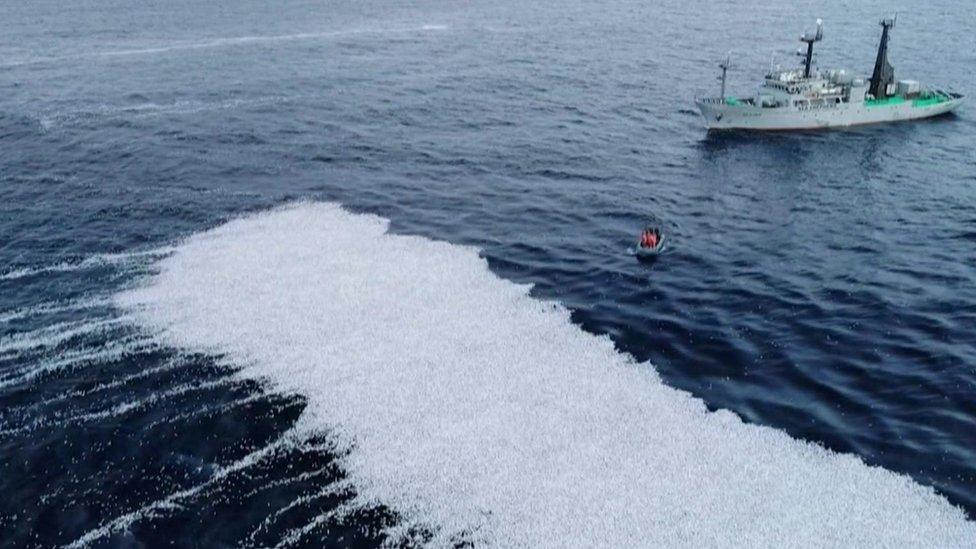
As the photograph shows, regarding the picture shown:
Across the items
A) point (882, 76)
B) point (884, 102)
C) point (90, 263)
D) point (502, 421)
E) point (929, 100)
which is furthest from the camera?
point (882, 76)

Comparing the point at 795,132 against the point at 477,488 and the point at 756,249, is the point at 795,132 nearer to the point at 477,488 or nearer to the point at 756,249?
the point at 756,249

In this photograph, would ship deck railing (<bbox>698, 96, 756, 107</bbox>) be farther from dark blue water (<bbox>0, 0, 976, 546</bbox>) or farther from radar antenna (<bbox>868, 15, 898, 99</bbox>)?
radar antenna (<bbox>868, 15, 898, 99</bbox>)

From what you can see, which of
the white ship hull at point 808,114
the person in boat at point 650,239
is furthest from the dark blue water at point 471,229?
the white ship hull at point 808,114

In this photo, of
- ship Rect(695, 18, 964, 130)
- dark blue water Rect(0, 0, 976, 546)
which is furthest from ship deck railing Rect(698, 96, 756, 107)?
dark blue water Rect(0, 0, 976, 546)

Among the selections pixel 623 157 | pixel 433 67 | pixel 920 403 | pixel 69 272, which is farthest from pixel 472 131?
pixel 920 403

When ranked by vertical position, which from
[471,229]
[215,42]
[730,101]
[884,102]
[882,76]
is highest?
[215,42]

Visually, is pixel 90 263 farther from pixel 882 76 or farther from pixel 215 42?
pixel 215 42

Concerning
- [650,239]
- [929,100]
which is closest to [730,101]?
[929,100]
